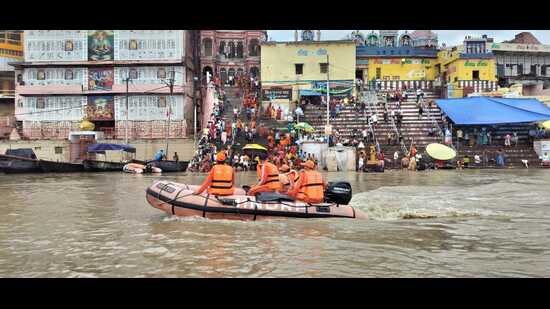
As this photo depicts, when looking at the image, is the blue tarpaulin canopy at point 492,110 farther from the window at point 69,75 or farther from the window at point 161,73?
the window at point 69,75

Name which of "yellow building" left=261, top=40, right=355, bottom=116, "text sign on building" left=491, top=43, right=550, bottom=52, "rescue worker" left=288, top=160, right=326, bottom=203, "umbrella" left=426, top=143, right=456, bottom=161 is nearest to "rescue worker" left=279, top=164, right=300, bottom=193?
"rescue worker" left=288, top=160, right=326, bottom=203

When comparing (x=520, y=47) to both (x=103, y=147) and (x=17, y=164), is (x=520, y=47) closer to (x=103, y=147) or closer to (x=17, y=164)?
(x=103, y=147)

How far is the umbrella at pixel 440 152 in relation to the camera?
26984mm

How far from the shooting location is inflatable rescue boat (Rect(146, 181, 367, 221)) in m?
11.5

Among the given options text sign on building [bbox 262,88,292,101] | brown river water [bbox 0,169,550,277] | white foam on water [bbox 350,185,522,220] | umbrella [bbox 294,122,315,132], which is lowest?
brown river water [bbox 0,169,550,277]

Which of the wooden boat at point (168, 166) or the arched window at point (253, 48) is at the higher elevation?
the arched window at point (253, 48)

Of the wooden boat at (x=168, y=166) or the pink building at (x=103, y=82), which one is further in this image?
the pink building at (x=103, y=82)

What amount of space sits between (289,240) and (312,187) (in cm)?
261

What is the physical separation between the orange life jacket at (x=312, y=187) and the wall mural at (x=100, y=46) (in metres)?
31.1

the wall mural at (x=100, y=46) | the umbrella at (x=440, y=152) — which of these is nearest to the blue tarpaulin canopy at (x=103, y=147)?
the wall mural at (x=100, y=46)

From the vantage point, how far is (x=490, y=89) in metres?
40.6

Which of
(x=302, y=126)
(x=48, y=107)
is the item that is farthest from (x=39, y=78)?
(x=302, y=126)

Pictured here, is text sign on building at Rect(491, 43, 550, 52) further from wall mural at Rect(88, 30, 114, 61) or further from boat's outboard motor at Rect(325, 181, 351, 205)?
boat's outboard motor at Rect(325, 181, 351, 205)

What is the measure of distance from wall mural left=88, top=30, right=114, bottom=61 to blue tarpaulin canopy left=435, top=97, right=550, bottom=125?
23.4 metres
